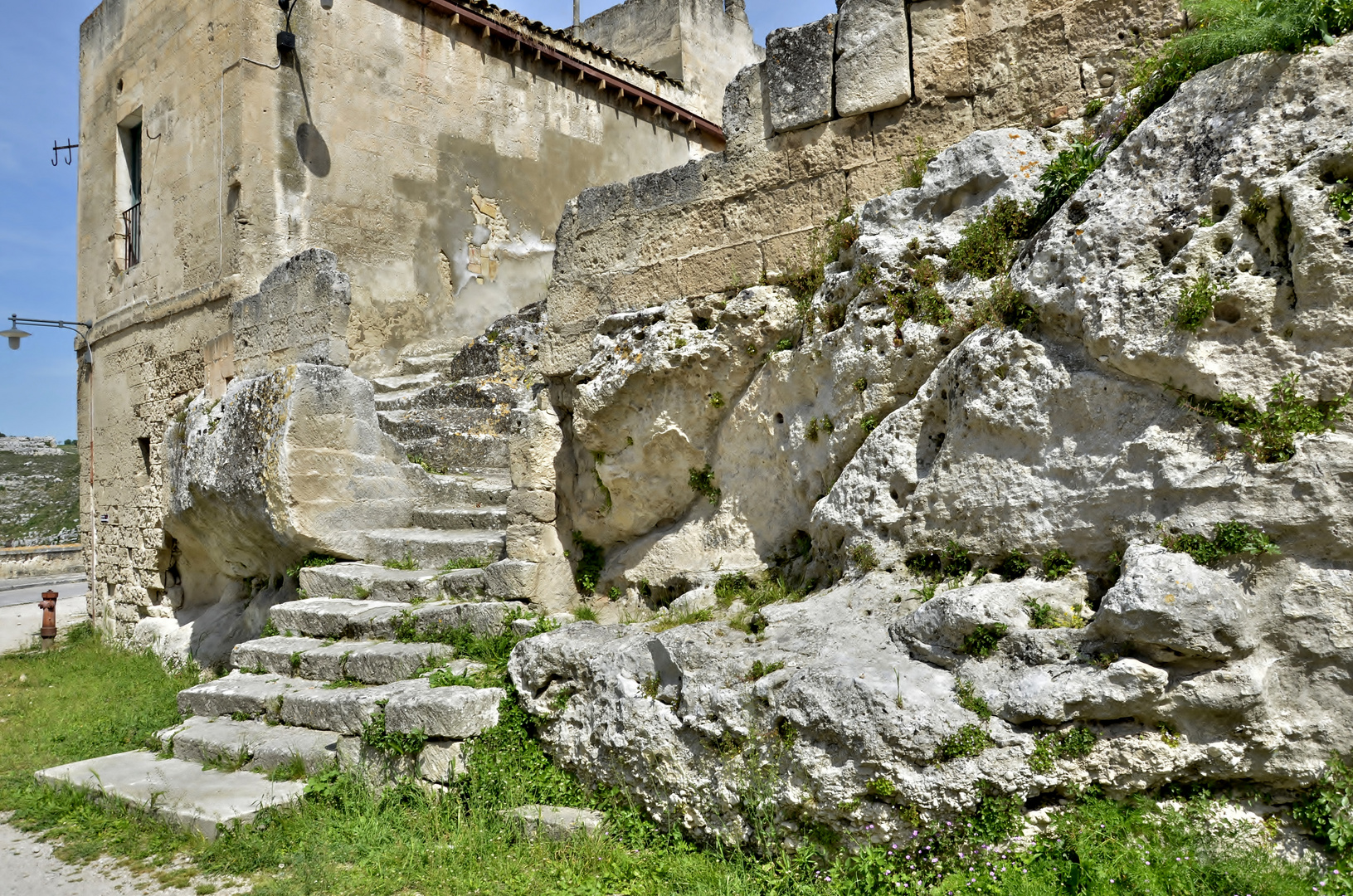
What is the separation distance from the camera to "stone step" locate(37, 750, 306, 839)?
14.4 feet

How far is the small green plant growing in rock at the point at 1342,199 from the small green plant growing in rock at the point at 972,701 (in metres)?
1.86

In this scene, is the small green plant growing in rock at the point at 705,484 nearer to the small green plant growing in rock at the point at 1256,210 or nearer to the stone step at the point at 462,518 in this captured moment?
the stone step at the point at 462,518

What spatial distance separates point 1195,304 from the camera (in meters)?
3.17

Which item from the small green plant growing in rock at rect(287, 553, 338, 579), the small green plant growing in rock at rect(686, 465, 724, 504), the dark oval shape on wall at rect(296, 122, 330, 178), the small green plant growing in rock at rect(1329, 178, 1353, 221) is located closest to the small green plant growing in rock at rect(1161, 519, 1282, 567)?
the small green plant growing in rock at rect(1329, 178, 1353, 221)

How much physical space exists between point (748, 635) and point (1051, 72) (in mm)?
2915

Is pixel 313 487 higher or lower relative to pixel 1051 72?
lower

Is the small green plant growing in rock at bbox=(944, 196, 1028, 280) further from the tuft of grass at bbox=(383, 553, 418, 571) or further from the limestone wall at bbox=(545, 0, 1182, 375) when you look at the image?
the tuft of grass at bbox=(383, 553, 418, 571)

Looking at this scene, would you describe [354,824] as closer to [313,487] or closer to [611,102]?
[313,487]

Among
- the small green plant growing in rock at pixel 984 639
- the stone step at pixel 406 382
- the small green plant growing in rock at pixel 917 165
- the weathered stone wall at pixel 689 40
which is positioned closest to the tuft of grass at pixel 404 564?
the stone step at pixel 406 382

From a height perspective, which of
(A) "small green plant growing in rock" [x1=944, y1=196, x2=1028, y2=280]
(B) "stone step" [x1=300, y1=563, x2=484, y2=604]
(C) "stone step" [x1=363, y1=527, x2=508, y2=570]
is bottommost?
(B) "stone step" [x1=300, y1=563, x2=484, y2=604]

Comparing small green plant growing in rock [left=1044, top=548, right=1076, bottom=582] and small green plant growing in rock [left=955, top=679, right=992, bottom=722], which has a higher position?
small green plant growing in rock [left=1044, top=548, right=1076, bottom=582]

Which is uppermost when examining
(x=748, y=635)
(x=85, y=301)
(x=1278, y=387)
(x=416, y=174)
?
(x=416, y=174)

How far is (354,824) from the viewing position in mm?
4250

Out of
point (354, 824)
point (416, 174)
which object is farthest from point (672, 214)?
point (416, 174)
